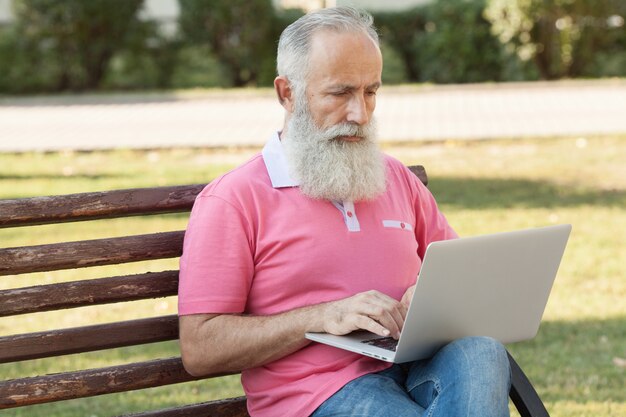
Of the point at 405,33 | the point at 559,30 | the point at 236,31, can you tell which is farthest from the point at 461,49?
the point at 236,31

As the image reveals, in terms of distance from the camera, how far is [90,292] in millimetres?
3146

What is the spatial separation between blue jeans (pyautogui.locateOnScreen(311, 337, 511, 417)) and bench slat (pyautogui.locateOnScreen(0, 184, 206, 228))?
738 millimetres

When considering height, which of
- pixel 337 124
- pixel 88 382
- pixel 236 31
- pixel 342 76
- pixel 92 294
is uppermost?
pixel 342 76

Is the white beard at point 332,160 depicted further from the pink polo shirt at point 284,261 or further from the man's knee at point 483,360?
the man's knee at point 483,360

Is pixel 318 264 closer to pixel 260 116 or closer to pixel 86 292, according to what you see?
pixel 86 292

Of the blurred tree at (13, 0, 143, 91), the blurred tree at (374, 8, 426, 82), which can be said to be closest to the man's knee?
the blurred tree at (13, 0, 143, 91)

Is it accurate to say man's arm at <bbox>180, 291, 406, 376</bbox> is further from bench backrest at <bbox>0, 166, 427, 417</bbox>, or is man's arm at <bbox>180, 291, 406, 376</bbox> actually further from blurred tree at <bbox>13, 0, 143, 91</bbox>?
blurred tree at <bbox>13, 0, 143, 91</bbox>

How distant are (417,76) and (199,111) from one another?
5.68 m

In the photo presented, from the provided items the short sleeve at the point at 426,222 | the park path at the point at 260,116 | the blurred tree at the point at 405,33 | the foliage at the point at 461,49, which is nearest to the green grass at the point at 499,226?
the park path at the point at 260,116

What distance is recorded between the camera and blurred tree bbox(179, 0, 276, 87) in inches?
727

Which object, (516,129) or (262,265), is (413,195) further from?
(516,129)

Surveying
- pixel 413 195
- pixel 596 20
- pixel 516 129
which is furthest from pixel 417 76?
pixel 413 195

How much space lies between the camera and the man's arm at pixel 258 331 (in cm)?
289

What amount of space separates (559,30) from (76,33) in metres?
7.54
